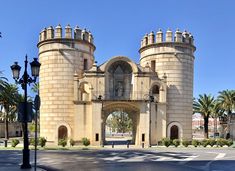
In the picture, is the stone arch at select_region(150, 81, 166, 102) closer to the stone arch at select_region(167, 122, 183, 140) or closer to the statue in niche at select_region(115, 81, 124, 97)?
the stone arch at select_region(167, 122, 183, 140)

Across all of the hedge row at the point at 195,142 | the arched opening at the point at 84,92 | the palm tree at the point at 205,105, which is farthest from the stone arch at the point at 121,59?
the palm tree at the point at 205,105

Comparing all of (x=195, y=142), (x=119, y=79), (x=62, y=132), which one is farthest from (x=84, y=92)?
(x=195, y=142)

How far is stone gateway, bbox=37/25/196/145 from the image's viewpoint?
41.8 metres

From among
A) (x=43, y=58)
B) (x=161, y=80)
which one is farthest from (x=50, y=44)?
(x=161, y=80)

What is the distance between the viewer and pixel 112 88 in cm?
4359

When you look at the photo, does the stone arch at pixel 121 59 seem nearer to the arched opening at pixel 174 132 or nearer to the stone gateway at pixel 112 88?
the stone gateway at pixel 112 88

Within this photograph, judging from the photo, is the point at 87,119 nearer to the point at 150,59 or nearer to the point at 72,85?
the point at 72,85

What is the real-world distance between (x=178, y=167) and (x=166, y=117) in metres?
23.5

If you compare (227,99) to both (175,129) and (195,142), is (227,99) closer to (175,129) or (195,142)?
(175,129)

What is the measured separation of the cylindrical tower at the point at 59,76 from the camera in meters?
42.8

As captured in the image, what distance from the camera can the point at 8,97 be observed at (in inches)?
1889

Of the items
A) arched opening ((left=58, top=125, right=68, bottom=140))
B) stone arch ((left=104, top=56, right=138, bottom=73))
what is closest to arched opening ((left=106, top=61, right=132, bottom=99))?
stone arch ((left=104, top=56, right=138, bottom=73))

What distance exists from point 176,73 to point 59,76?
548 inches

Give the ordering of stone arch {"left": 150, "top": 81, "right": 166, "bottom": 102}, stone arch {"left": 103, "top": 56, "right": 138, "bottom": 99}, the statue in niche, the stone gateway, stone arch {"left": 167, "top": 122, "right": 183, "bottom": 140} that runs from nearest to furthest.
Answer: the stone gateway < stone arch {"left": 150, "top": 81, "right": 166, "bottom": 102} < stone arch {"left": 103, "top": 56, "right": 138, "bottom": 99} < stone arch {"left": 167, "top": 122, "right": 183, "bottom": 140} < the statue in niche
